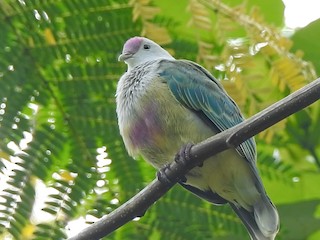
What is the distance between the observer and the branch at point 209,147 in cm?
204

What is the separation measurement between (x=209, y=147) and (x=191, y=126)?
0.58m

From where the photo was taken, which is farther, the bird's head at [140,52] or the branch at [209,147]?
the bird's head at [140,52]

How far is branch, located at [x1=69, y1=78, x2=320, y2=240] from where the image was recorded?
2041mm

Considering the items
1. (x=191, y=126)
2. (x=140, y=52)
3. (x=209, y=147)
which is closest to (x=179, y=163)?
(x=209, y=147)

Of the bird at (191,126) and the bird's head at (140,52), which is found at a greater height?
the bird's head at (140,52)

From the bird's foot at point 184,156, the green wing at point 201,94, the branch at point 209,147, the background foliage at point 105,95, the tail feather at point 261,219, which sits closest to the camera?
the branch at point 209,147

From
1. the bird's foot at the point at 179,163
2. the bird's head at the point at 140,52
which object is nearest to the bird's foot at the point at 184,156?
the bird's foot at the point at 179,163

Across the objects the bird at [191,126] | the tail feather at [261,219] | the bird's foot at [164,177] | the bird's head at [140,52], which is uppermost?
the bird's head at [140,52]

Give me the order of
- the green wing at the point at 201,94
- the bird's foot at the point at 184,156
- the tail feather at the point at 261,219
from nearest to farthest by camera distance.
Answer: the bird's foot at the point at 184,156
the tail feather at the point at 261,219
the green wing at the point at 201,94

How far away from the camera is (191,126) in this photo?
9.25 ft

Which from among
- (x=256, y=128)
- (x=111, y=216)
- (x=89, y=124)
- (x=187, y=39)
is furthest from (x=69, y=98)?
(x=256, y=128)

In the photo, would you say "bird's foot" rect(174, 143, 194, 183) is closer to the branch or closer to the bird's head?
the branch

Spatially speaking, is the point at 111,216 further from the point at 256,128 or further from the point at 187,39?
the point at 187,39

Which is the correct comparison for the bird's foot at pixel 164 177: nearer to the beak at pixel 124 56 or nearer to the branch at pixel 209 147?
the branch at pixel 209 147
